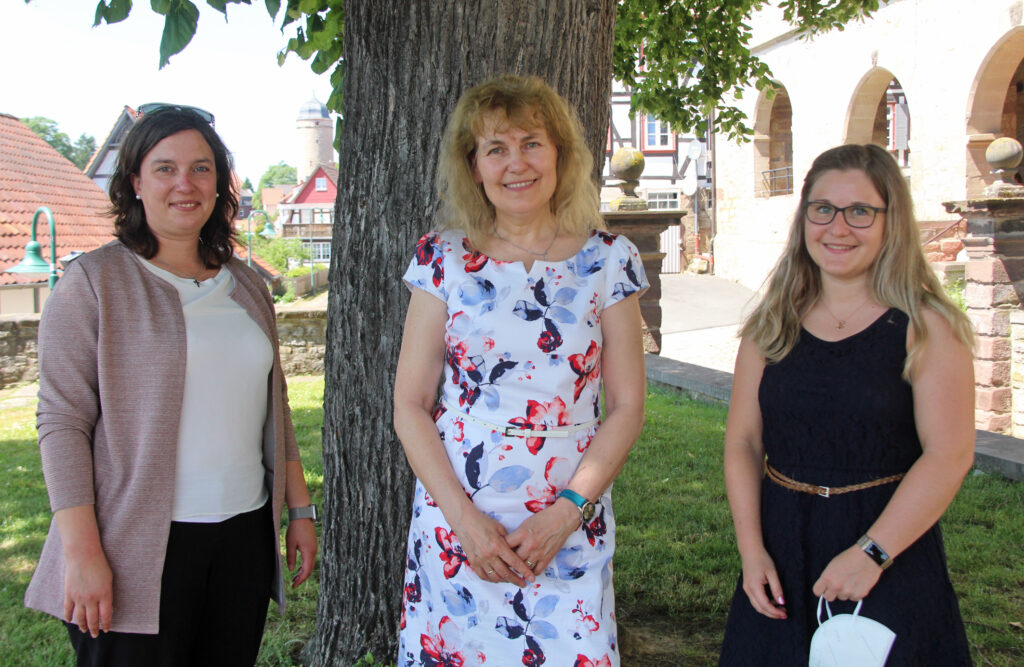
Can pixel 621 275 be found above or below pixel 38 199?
below

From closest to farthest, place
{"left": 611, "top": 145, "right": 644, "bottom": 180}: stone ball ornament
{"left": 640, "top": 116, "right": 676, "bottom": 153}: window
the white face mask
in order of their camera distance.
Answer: the white face mask → {"left": 611, "top": 145, "right": 644, "bottom": 180}: stone ball ornament → {"left": 640, "top": 116, "right": 676, "bottom": 153}: window

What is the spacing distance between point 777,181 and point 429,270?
68.4 feet

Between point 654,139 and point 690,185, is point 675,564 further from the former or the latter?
point 654,139

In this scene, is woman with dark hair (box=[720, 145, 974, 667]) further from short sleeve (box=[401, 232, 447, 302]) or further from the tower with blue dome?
the tower with blue dome

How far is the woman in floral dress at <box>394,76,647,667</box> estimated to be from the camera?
6.37ft

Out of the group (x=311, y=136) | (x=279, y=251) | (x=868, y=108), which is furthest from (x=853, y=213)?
(x=311, y=136)

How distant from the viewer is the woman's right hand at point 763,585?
198cm

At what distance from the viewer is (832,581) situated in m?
1.89

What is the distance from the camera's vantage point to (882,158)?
203cm

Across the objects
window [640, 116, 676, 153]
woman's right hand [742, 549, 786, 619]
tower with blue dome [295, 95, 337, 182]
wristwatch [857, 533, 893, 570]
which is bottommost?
woman's right hand [742, 549, 786, 619]

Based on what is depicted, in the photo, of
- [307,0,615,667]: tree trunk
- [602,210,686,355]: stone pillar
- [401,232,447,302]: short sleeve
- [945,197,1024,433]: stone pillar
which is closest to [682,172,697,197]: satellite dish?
[945,197,1024,433]: stone pillar

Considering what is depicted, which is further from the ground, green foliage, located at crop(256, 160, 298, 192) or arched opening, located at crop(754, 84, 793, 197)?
green foliage, located at crop(256, 160, 298, 192)

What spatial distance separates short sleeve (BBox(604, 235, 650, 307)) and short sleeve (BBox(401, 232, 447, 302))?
389 millimetres

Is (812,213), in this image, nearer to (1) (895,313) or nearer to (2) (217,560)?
(1) (895,313)
